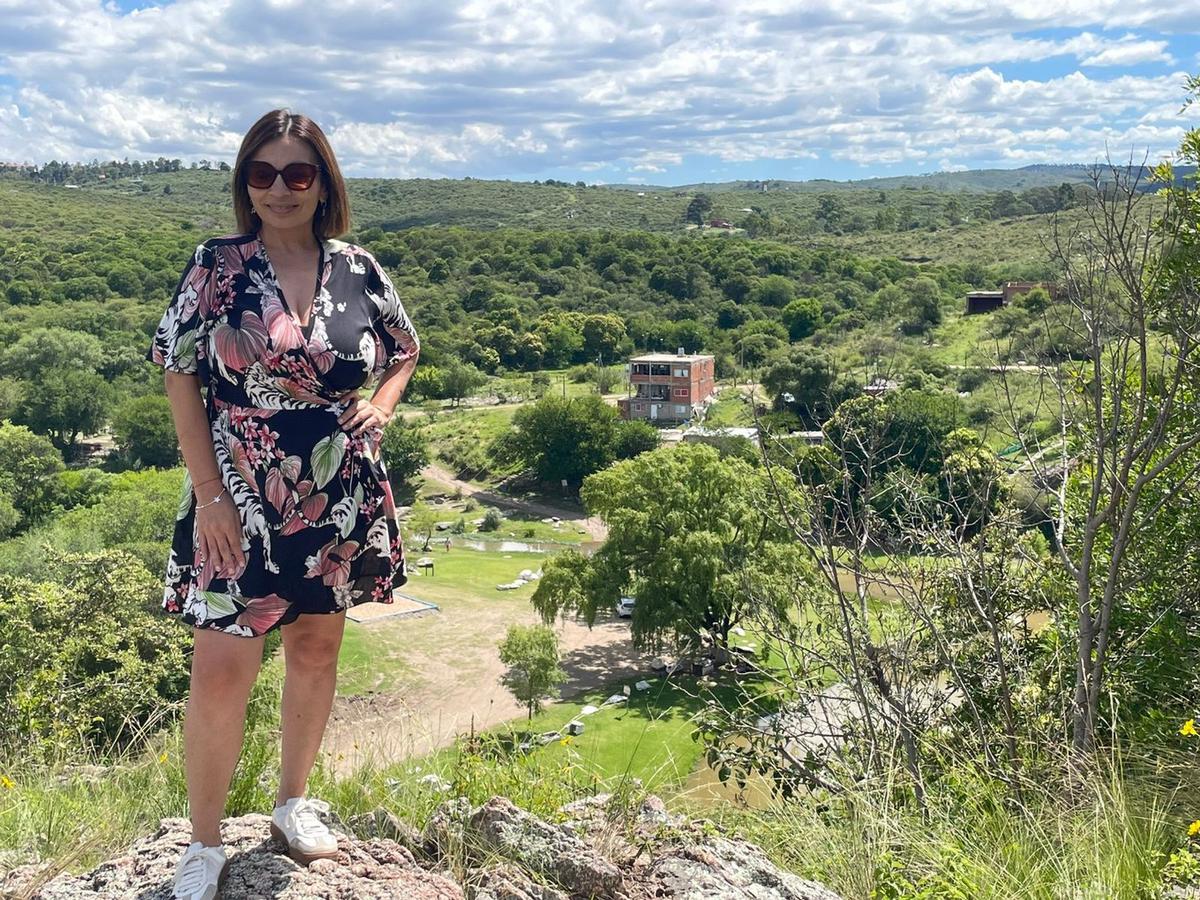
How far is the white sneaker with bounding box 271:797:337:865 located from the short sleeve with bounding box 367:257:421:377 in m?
1.05

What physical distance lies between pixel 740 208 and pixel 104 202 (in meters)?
77.9

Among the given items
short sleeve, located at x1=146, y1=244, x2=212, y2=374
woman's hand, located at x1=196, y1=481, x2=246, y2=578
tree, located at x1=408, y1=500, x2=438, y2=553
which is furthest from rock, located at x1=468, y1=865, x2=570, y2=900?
tree, located at x1=408, y1=500, x2=438, y2=553

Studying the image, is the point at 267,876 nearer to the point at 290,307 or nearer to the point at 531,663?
the point at 290,307

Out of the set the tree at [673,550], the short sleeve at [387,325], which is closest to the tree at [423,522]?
the tree at [673,550]

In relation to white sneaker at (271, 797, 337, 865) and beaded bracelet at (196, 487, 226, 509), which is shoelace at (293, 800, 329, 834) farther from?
→ beaded bracelet at (196, 487, 226, 509)

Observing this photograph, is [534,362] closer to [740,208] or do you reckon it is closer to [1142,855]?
[1142,855]

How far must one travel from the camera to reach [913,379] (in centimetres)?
3253

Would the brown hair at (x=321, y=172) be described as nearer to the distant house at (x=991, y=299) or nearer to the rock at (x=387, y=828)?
the rock at (x=387, y=828)

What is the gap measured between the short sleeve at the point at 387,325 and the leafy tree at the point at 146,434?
4094 cm

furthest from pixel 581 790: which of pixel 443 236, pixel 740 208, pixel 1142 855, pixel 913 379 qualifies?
pixel 740 208

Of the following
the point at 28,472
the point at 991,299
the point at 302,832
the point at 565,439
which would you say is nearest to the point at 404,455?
the point at 565,439

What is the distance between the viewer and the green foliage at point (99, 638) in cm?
1050

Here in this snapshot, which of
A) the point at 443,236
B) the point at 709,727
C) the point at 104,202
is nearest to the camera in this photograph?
the point at 709,727

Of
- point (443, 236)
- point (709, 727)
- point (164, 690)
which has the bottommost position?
point (164, 690)
